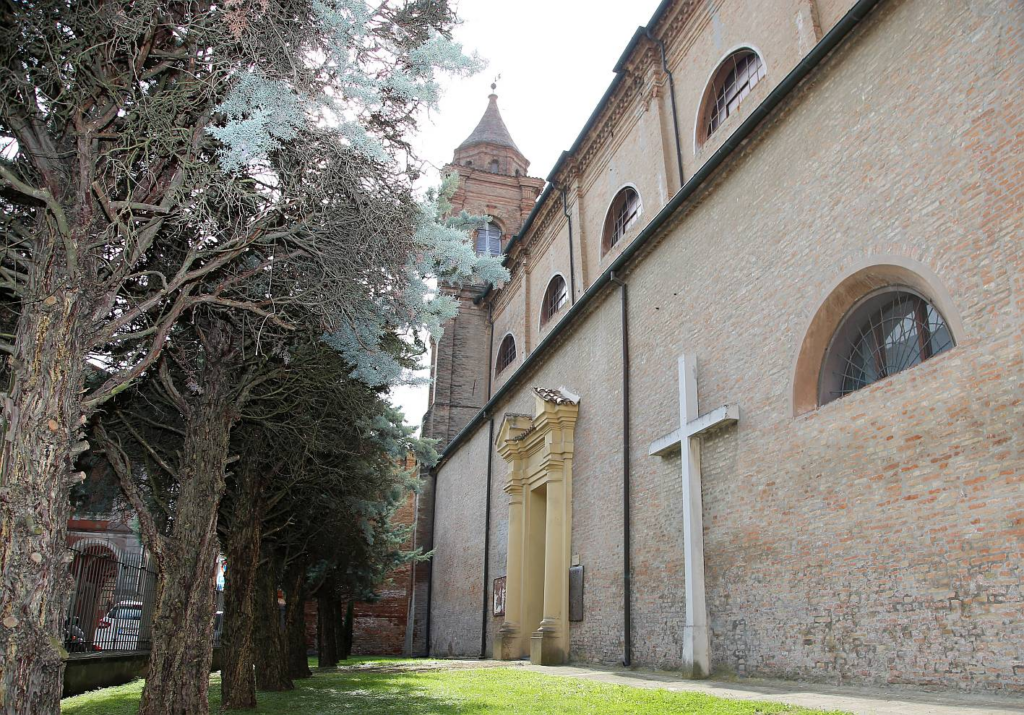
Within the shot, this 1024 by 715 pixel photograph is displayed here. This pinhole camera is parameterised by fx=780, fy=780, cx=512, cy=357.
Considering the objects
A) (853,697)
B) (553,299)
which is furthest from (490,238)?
(853,697)

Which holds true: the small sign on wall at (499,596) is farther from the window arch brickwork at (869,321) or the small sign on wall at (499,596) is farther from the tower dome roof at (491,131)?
the tower dome roof at (491,131)

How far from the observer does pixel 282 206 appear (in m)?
6.46

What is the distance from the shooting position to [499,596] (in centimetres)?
1872

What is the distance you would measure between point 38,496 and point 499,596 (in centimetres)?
1507

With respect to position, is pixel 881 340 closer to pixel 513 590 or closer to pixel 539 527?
pixel 539 527

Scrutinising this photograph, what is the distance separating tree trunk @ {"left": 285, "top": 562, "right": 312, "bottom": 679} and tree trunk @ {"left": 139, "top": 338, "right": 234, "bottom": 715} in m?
6.93

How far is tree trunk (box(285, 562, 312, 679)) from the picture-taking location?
1370 cm

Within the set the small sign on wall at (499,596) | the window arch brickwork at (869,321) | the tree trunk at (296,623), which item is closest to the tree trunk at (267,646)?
the tree trunk at (296,623)

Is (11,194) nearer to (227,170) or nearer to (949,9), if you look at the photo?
(227,170)

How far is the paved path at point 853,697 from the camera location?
517cm

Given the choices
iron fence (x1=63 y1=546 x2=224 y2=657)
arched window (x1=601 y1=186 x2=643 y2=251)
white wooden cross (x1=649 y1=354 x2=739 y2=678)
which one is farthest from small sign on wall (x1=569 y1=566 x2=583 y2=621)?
arched window (x1=601 y1=186 x2=643 y2=251)

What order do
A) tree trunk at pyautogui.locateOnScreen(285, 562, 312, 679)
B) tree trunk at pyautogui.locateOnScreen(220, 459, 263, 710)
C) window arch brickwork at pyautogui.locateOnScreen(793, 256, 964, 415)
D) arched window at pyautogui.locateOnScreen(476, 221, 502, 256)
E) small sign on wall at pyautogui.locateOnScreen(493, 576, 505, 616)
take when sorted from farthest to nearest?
arched window at pyautogui.locateOnScreen(476, 221, 502, 256), small sign on wall at pyautogui.locateOnScreen(493, 576, 505, 616), tree trunk at pyautogui.locateOnScreen(285, 562, 312, 679), tree trunk at pyautogui.locateOnScreen(220, 459, 263, 710), window arch brickwork at pyautogui.locateOnScreen(793, 256, 964, 415)

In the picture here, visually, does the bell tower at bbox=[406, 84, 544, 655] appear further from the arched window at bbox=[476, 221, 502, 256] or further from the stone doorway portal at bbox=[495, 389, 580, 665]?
the stone doorway portal at bbox=[495, 389, 580, 665]

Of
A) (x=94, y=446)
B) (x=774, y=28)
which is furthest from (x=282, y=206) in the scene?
(x=774, y=28)
